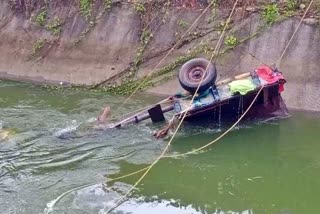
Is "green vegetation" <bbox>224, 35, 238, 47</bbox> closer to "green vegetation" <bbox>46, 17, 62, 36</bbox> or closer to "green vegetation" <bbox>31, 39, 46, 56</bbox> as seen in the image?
"green vegetation" <bbox>46, 17, 62, 36</bbox>

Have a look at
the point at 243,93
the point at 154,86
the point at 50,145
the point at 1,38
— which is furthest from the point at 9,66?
the point at 243,93

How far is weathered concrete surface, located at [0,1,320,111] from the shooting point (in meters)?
15.9

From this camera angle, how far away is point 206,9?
1742 cm

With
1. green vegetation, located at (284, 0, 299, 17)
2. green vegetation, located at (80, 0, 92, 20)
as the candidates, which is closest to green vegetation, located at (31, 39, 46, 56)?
green vegetation, located at (80, 0, 92, 20)

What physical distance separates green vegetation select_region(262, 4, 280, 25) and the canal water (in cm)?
279

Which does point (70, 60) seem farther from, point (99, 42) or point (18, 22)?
point (18, 22)

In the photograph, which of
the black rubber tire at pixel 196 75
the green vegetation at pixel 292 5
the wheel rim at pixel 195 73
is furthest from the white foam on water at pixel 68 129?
the green vegetation at pixel 292 5

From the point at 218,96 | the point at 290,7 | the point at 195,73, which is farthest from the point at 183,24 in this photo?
the point at 218,96

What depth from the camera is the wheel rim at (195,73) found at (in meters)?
14.1

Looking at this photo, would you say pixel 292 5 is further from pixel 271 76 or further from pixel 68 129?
pixel 68 129

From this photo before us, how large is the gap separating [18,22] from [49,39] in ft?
4.47

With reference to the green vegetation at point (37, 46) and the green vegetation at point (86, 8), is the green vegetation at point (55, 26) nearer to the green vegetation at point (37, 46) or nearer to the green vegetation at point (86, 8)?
the green vegetation at point (37, 46)

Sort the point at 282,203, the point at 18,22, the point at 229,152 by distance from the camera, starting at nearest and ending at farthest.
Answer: the point at 282,203 < the point at 229,152 < the point at 18,22

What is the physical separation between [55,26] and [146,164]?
7759 mm
